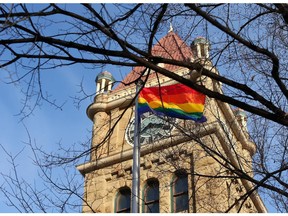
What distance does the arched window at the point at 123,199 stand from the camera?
27.6 m

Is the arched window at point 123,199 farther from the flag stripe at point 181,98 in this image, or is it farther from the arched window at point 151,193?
the flag stripe at point 181,98

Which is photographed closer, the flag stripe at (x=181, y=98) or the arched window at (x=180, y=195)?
the flag stripe at (x=181, y=98)

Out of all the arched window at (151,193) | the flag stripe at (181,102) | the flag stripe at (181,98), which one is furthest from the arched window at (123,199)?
the flag stripe at (181,98)

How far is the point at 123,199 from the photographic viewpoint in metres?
28.1

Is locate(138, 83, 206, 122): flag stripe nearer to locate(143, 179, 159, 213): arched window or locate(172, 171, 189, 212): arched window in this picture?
locate(172, 171, 189, 212): arched window

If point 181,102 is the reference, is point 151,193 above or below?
above

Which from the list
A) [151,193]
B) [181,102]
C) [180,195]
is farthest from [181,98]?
[151,193]

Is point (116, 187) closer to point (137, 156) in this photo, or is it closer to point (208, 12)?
point (137, 156)

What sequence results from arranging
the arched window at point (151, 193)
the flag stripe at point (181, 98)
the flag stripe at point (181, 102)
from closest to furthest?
the flag stripe at point (181, 102), the flag stripe at point (181, 98), the arched window at point (151, 193)

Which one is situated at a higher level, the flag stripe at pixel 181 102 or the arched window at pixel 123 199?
the arched window at pixel 123 199

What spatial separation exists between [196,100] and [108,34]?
10.3 meters

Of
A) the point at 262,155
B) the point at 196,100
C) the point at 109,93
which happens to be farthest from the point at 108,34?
the point at 109,93

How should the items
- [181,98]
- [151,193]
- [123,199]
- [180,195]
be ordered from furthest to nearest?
1. [123,199]
2. [151,193]
3. [180,195]
4. [181,98]

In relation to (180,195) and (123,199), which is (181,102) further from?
(123,199)
